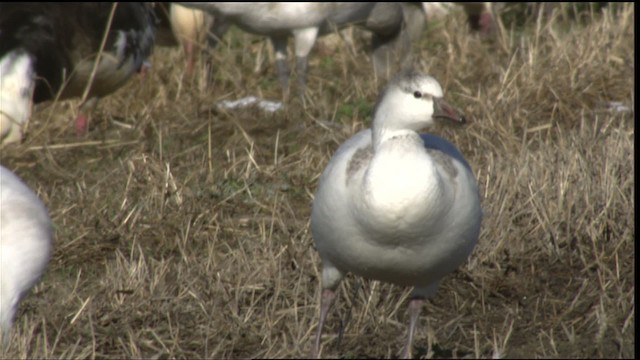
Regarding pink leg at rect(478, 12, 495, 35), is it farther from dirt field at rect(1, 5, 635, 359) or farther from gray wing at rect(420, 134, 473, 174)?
gray wing at rect(420, 134, 473, 174)

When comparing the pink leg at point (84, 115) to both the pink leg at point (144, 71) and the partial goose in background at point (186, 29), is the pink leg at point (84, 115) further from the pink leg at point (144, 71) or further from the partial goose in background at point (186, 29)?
the partial goose in background at point (186, 29)

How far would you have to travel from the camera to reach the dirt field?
447 centimetres

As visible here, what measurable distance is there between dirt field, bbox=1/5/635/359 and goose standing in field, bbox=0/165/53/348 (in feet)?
0.38

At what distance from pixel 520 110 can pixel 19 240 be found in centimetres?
321

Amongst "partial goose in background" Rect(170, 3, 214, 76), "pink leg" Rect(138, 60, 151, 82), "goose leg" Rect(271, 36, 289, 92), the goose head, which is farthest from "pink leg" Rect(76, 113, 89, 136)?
the goose head

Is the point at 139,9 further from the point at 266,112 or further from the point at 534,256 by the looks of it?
the point at 534,256

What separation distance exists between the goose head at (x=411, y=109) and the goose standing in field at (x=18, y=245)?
47.5 inches

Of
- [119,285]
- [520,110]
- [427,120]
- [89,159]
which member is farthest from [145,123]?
[427,120]

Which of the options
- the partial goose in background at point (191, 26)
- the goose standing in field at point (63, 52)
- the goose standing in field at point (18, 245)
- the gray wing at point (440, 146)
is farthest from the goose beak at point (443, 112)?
the partial goose in background at point (191, 26)

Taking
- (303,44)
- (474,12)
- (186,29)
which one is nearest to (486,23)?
(474,12)

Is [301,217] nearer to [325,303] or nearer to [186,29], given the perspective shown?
[325,303]

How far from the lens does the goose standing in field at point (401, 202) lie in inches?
155

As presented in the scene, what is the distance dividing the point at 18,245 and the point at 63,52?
111 inches

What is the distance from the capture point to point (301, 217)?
5863 millimetres
